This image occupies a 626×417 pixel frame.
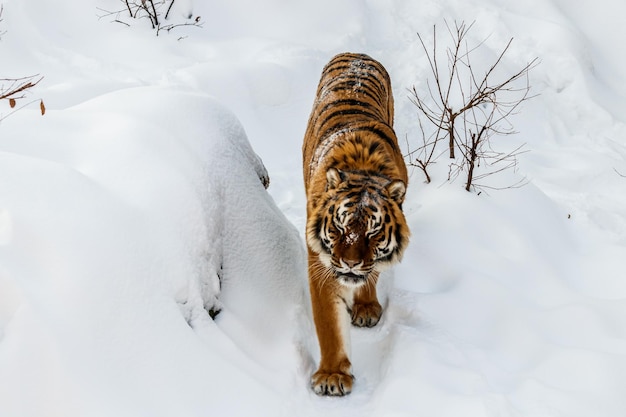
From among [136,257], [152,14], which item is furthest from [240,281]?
[152,14]

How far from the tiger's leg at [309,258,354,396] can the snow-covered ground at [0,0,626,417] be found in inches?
2.8

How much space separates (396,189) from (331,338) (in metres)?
0.74

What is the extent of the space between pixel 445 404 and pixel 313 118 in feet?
7.38

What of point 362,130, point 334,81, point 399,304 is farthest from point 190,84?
point 399,304

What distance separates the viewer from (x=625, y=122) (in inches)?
234

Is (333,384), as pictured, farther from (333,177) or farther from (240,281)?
(333,177)

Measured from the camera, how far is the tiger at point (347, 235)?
2533mm

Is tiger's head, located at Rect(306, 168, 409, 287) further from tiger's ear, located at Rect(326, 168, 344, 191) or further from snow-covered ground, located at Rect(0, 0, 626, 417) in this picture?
snow-covered ground, located at Rect(0, 0, 626, 417)

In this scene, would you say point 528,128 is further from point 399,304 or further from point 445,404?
point 445,404

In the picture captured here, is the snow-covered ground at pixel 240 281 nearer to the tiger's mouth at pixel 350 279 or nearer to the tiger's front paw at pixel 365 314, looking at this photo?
the tiger's front paw at pixel 365 314

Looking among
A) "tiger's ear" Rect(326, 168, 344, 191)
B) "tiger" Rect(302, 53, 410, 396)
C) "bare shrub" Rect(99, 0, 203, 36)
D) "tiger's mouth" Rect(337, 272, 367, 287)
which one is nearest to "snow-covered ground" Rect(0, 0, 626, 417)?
"tiger" Rect(302, 53, 410, 396)

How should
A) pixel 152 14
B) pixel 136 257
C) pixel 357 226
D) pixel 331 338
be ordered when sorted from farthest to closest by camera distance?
pixel 152 14, pixel 331 338, pixel 357 226, pixel 136 257

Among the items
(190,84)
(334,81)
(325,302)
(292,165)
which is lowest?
(292,165)

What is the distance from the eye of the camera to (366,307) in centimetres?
311
